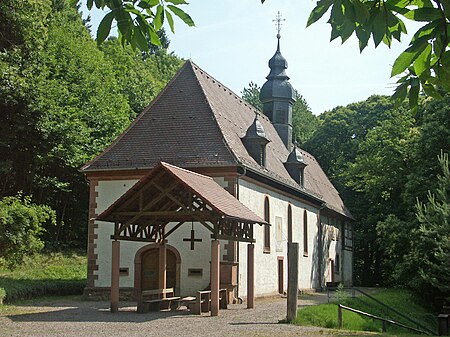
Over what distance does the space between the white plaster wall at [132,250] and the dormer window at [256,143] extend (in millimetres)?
4157

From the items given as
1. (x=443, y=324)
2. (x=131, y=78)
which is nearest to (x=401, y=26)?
(x=443, y=324)

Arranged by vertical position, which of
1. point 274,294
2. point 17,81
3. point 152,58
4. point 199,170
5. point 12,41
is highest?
point 152,58

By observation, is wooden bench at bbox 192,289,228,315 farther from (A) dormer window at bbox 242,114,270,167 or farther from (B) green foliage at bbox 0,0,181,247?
(B) green foliage at bbox 0,0,181,247

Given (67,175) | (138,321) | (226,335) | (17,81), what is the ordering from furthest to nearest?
(67,175)
(17,81)
(138,321)
(226,335)

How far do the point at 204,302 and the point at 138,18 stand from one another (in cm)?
1559

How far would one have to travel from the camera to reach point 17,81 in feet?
111

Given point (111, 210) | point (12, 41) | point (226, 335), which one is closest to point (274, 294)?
point (111, 210)

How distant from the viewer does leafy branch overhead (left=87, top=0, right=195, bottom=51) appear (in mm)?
3852

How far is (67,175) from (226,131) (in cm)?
1539

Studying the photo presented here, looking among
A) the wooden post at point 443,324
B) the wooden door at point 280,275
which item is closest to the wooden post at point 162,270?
the wooden door at point 280,275

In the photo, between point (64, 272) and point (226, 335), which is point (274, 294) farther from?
point (226, 335)

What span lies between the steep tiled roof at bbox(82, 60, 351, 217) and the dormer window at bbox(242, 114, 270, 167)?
0.33 m

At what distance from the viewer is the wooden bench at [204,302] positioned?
18.0 metres

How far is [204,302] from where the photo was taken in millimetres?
18828
